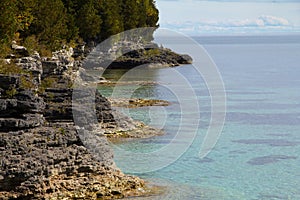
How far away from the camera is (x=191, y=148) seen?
45125mm

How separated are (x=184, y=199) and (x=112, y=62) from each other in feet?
274

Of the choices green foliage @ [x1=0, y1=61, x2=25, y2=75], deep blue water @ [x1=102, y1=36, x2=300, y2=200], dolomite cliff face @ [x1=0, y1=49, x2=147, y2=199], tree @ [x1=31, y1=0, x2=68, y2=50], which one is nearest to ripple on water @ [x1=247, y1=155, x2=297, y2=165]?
deep blue water @ [x1=102, y1=36, x2=300, y2=200]

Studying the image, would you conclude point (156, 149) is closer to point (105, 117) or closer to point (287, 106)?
point (105, 117)

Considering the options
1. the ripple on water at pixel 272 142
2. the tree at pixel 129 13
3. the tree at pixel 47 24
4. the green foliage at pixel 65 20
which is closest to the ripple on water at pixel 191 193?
the ripple on water at pixel 272 142

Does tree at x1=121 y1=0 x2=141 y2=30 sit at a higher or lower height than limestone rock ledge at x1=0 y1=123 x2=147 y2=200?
higher

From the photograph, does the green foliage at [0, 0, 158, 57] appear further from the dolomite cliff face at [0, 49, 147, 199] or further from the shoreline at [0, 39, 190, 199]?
the dolomite cliff face at [0, 49, 147, 199]

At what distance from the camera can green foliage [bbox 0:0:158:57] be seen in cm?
4497

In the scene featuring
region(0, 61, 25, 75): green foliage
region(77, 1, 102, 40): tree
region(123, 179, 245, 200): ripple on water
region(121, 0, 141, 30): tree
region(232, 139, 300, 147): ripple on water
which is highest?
region(121, 0, 141, 30): tree

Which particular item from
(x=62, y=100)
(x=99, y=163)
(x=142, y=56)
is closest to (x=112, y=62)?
(x=142, y=56)

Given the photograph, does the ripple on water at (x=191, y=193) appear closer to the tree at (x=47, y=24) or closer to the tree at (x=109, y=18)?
the tree at (x=47, y=24)

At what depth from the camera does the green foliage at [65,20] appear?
148 feet

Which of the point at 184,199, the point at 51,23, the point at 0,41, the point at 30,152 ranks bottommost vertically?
the point at 184,199

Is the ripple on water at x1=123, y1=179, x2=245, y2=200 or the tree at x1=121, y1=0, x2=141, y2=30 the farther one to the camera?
the tree at x1=121, y1=0, x2=141, y2=30

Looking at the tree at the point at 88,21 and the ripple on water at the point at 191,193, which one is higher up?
the tree at the point at 88,21
